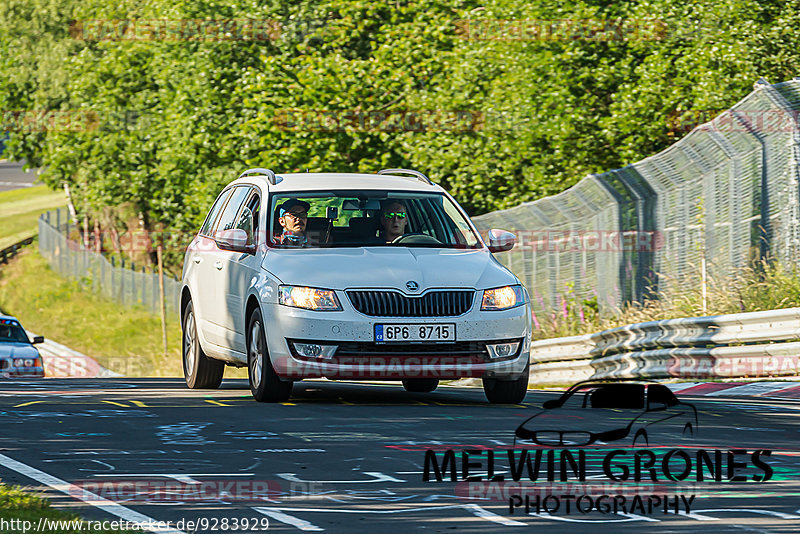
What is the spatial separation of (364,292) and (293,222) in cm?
149

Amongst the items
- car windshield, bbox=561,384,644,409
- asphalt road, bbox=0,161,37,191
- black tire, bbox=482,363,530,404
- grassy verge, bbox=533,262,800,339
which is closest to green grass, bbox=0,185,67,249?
asphalt road, bbox=0,161,37,191

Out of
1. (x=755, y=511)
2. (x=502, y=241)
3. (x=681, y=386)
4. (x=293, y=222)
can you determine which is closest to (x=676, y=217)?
(x=681, y=386)

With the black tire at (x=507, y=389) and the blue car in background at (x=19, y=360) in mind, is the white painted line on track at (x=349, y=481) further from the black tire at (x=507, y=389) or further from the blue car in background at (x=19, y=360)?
the blue car in background at (x=19, y=360)

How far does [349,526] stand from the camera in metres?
6.75

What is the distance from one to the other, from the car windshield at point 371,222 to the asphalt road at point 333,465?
1.34 metres

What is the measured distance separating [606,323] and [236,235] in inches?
391

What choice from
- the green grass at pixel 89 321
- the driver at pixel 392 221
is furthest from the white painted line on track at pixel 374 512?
the green grass at pixel 89 321

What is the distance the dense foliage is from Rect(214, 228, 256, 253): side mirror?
18.0 metres

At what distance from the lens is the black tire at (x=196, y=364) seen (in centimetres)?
1456

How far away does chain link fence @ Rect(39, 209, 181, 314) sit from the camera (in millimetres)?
49562

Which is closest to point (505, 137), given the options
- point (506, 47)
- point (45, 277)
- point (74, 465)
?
point (506, 47)

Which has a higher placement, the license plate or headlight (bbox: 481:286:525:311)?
headlight (bbox: 481:286:525:311)

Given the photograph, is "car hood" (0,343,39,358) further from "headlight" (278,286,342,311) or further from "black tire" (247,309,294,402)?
"headlight" (278,286,342,311)

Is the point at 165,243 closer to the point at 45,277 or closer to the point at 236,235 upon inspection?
the point at 45,277
